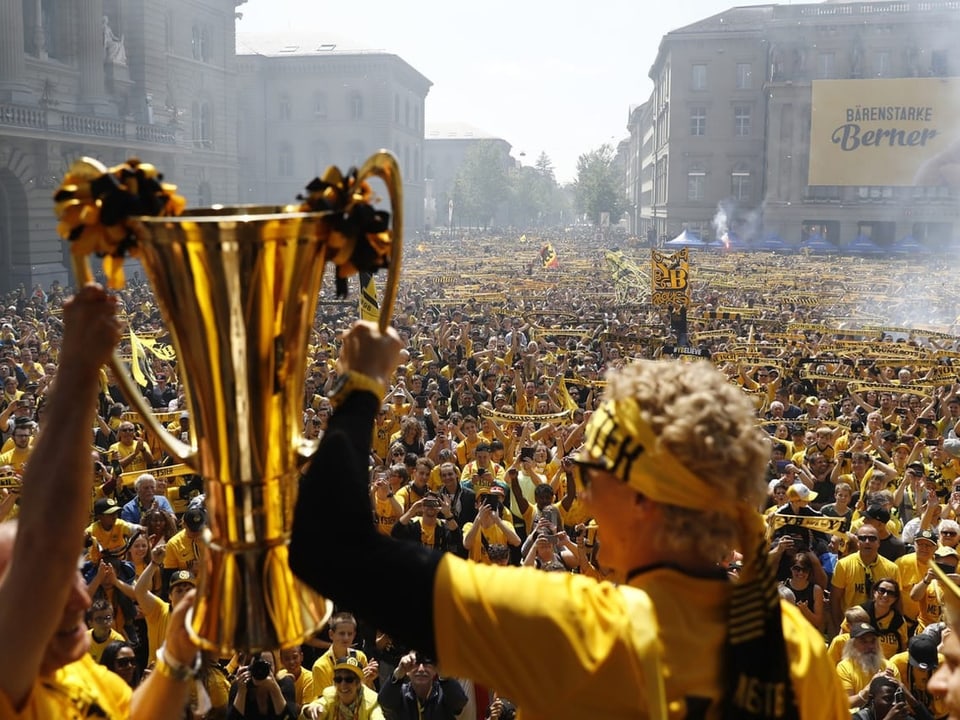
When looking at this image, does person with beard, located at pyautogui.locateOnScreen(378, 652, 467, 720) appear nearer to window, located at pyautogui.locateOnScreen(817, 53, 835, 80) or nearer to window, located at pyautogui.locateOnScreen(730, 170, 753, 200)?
window, located at pyautogui.locateOnScreen(817, 53, 835, 80)

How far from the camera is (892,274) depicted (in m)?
38.9

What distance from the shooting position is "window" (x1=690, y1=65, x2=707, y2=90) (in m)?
68.4

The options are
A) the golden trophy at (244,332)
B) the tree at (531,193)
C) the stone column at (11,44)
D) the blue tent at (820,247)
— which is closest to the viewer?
the golden trophy at (244,332)

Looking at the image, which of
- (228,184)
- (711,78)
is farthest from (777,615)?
(711,78)

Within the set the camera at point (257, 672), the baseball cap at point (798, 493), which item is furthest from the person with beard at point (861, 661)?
the camera at point (257, 672)

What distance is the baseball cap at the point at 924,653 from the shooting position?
5332 millimetres

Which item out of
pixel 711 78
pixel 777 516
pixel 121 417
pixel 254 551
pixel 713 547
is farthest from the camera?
pixel 711 78

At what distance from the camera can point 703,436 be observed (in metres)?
1.83

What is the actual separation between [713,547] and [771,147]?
219ft

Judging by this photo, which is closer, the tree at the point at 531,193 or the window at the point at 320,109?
the window at the point at 320,109

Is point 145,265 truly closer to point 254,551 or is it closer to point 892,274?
point 254,551

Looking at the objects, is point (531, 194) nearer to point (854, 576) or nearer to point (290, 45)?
point (290, 45)

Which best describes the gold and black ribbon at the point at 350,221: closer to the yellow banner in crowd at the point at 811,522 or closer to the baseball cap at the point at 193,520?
the baseball cap at the point at 193,520

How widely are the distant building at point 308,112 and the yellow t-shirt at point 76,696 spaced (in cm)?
7557
